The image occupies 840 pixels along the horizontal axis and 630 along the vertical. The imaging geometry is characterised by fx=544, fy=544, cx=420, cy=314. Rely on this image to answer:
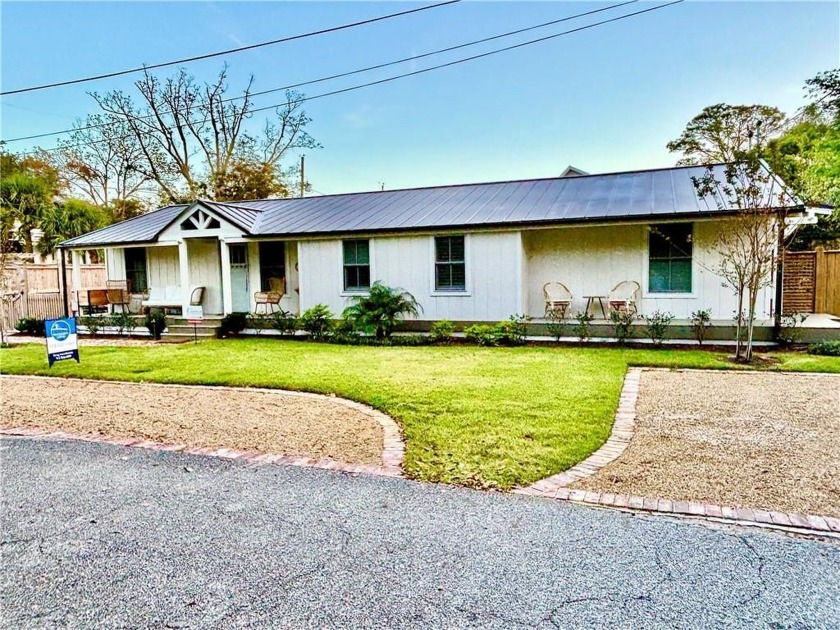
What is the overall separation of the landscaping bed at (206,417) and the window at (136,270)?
30.5 feet

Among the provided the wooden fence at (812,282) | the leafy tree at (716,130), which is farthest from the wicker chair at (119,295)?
the leafy tree at (716,130)

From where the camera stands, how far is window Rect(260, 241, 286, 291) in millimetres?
14836

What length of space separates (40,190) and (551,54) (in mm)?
21938

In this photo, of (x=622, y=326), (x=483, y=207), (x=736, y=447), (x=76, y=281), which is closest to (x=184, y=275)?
(x=76, y=281)

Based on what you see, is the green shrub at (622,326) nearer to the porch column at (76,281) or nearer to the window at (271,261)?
the window at (271,261)

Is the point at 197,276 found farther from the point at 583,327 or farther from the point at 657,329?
the point at 657,329

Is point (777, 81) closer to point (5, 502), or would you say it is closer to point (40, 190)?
point (5, 502)

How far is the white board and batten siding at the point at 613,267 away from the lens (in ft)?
36.4

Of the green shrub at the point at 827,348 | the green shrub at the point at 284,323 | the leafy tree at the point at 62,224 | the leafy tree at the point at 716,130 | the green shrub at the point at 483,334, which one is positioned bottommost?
the green shrub at the point at 827,348

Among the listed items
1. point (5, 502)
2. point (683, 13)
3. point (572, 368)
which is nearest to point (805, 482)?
point (572, 368)

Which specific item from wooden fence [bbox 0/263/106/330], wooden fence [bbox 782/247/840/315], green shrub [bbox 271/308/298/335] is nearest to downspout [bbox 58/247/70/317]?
wooden fence [bbox 0/263/106/330]

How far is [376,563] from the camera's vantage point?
2830mm

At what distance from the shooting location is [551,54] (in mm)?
15484

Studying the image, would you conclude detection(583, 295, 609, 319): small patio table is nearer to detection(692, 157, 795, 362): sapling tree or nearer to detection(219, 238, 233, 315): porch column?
detection(692, 157, 795, 362): sapling tree
